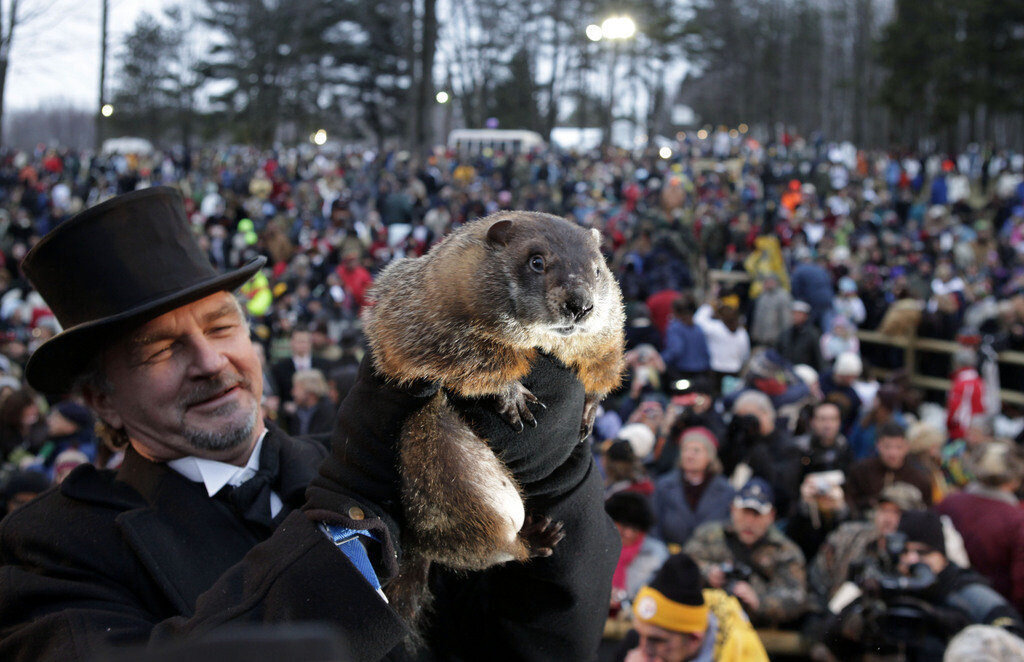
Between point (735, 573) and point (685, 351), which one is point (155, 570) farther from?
point (685, 351)

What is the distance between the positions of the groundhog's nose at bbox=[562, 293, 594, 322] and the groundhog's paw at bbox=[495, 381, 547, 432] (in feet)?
0.66

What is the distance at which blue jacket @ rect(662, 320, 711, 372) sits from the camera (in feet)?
31.7

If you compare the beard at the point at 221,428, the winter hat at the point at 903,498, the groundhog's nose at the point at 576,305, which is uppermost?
the groundhog's nose at the point at 576,305

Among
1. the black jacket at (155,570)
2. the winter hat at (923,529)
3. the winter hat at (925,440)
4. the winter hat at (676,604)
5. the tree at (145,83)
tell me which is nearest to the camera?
the black jacket at (155,570)

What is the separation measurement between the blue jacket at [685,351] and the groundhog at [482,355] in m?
7.63

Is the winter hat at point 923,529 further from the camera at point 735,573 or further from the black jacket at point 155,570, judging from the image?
the black jacket at point 155,570

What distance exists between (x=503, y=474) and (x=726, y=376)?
8.74 metres

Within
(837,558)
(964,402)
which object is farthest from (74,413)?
(964,402)

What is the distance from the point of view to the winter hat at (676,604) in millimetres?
3803

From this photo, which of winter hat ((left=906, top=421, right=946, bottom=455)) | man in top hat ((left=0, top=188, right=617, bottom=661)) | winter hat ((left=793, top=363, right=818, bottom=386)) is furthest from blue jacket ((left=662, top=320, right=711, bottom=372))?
man in top hat ((left=0, top=188, right=617, bottom=661))

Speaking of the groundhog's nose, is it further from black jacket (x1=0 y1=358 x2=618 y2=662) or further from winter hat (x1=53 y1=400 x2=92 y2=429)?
winter hat (x1=53 y1=400 x2=92 y2=429)

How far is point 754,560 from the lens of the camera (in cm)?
501

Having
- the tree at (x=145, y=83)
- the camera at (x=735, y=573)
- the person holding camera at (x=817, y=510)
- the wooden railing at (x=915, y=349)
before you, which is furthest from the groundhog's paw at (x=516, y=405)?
the tree at (x=145, y=83)

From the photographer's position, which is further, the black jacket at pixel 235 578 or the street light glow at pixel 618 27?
the street light glow at pixel 618 27
